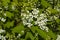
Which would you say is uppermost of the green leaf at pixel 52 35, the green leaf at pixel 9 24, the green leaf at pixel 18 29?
the green leaf at pixel 9 24

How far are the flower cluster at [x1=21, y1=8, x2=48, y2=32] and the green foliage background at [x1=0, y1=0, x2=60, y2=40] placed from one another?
66 millimetres

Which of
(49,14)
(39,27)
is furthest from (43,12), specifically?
(39,27)

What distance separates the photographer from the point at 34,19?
3.14 m

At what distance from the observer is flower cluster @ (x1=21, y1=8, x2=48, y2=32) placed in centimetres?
308

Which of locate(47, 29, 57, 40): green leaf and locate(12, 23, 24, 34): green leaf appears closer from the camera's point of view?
locate(12, 23, 24, 34): green leaf

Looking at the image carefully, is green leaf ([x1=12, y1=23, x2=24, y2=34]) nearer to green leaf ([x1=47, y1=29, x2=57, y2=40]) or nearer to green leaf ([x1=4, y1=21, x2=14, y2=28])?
green leaf ([x1=4, y1=21, x2=14, y2=28])

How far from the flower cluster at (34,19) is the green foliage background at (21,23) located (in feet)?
0.22

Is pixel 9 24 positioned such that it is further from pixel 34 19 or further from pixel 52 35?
pixel 52 35

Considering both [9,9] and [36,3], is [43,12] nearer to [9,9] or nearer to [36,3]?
[36,3]

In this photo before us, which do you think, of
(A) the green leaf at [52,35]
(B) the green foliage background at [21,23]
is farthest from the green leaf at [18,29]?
(A) the green leaf at [52,35]

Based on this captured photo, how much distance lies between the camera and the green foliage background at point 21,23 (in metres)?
3.05

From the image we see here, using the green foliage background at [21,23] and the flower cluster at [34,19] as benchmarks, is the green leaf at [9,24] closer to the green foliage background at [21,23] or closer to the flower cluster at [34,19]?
the green foliage background at [21,23]

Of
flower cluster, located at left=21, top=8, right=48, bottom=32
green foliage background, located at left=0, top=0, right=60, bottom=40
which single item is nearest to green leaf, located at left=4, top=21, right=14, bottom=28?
green foliage background, located at left=0, top=0, right=60, bottom=40

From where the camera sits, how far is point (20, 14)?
3197 millimetres
